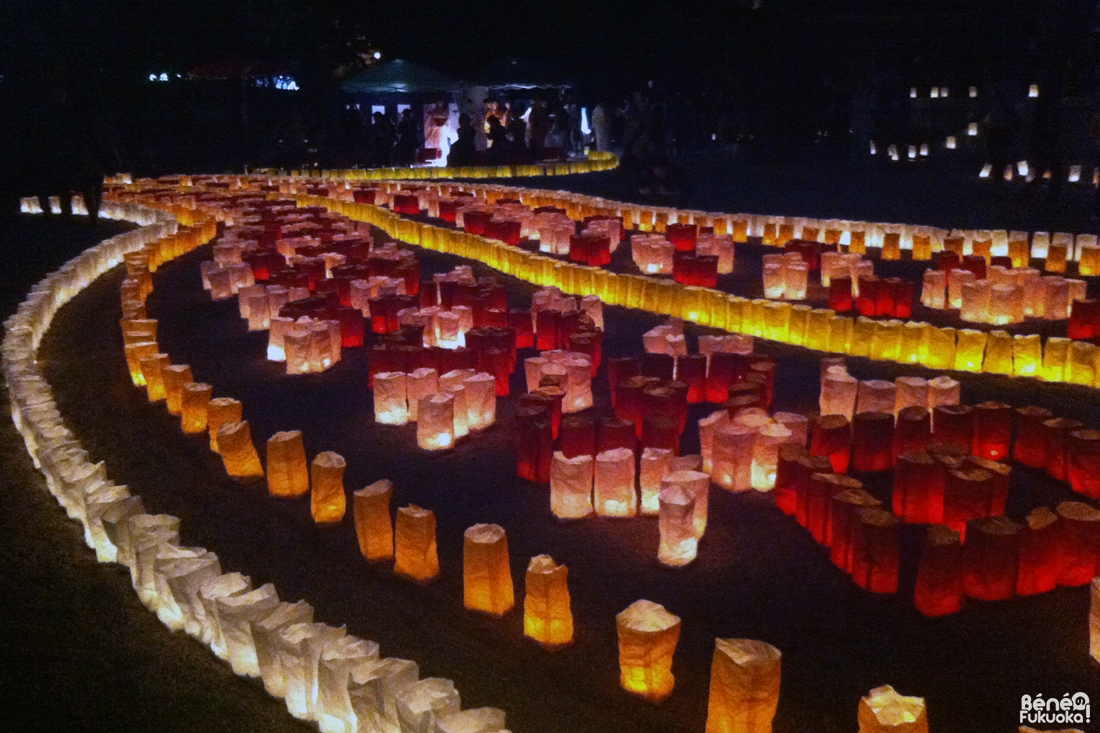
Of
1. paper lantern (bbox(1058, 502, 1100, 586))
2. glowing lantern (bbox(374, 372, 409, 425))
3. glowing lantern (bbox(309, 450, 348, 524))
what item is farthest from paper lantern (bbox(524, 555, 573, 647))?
glowing lantern (bbox(374, 372, 409, 425))

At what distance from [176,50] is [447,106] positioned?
7186mm

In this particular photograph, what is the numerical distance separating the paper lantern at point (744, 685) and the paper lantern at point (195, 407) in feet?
9.59

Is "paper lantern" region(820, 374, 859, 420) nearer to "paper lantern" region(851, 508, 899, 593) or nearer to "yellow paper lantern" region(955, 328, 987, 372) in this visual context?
"yellow paper lantern" region(955, 328, 987, 372)

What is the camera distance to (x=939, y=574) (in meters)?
2.79

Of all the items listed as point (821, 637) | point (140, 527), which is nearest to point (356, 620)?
point (140, 527)

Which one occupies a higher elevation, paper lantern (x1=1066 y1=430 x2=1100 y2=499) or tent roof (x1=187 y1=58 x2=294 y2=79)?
tent roof (x1=187 y1=58 x2=294 y2=79)

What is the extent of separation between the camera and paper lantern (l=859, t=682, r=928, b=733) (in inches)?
80.0

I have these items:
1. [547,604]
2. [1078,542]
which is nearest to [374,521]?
[547,604]

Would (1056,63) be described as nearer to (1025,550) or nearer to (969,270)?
(969,270)

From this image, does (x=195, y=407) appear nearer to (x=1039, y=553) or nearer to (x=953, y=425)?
(x=953, y=425)

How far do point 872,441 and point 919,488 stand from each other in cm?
45

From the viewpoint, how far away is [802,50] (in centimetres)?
1914

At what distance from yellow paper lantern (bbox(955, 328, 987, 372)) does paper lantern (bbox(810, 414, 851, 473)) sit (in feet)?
5.82

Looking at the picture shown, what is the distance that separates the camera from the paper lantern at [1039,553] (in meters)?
2.87
